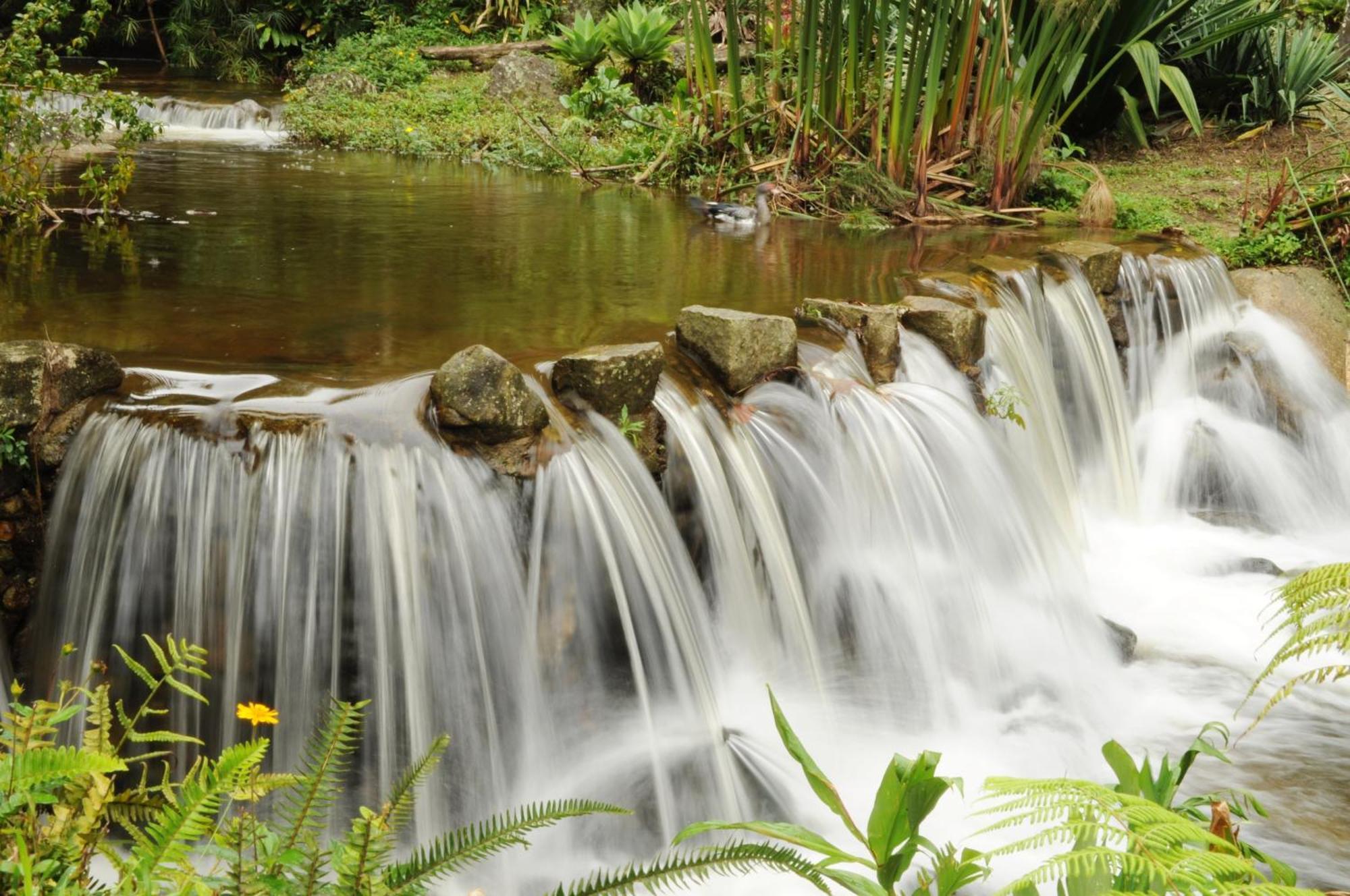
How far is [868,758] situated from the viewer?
418cm

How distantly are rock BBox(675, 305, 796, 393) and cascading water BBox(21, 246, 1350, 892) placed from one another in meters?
0.11

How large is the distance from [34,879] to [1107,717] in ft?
12.4

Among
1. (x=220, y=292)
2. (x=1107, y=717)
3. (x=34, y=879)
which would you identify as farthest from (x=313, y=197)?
(x=34, y=879)

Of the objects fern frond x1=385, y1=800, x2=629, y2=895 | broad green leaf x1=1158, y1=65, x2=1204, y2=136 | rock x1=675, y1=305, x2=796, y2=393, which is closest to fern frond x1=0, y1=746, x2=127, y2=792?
fern frond x1=385, y1=800, x2=629, y2=895

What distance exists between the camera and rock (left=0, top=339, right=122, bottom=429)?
354cm

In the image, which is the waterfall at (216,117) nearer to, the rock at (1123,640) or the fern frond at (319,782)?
the rock at (1123,640)

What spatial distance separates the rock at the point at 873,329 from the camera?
17.4 feet

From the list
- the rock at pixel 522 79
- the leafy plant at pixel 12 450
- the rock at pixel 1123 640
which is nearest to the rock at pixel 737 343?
the rock at pixel 1123 640

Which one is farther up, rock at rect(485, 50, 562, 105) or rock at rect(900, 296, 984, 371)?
rock at rect(485, 50, 562, 105)

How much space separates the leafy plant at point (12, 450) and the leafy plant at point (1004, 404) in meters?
3.98

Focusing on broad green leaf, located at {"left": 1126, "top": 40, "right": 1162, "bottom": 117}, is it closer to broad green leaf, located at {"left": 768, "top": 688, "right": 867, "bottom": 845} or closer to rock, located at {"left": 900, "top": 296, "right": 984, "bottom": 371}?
rock, located at {"left": 900, "top": 296, "right": 984, "bottom": 371}

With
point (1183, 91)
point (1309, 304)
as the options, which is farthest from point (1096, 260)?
point (1183, 91)

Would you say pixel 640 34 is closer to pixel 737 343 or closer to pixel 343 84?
pixel 343 84

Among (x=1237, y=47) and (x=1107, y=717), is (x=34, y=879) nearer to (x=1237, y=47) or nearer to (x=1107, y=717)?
(x=1107, y=717)
